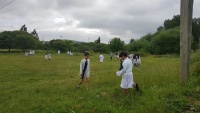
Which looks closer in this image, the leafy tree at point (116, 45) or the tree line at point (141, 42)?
the tree line at point (141, 42)

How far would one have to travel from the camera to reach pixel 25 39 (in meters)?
101

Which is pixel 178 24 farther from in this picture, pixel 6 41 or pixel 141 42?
pixel 6 41

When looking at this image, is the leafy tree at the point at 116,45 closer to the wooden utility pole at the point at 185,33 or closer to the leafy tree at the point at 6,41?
the leafy tree at the point at 6,41

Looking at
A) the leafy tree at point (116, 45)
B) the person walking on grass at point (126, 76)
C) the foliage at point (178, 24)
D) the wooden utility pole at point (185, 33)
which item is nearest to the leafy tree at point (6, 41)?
the leafy tree at point (116, 45)

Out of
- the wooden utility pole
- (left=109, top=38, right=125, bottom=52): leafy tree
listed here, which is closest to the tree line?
A: (left=109, top=38, right=125, bottom=52): leafy tree

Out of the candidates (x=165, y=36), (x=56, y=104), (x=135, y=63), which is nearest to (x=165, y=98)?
(x=56, y=104)

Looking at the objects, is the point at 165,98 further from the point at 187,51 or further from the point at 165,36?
the point at 165,36

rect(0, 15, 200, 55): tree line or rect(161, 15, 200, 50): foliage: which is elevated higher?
rect(161, 15, 200, 50): foliage

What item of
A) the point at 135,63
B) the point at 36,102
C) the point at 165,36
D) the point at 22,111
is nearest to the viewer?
the point at 22,111

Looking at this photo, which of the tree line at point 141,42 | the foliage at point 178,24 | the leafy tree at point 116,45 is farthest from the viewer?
the leafy tree at point 116,45

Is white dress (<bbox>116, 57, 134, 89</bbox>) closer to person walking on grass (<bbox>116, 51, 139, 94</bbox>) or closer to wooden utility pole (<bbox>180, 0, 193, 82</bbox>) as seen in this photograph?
person walking on grass (<bbox>116, 51, 139, 94</bbox>)

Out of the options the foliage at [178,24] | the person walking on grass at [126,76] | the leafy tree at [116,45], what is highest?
the foliage at [178,24]

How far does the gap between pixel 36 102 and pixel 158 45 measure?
260ft

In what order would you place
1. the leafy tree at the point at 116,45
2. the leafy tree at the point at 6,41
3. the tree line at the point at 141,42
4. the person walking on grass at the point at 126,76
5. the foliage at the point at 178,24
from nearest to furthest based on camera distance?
the person walking on grass at the point at 126,76 → the tree line at the point at 141,42 → the foliage at the point at 178,24 → the leafy tree at the point at 6,41 → the leafy tree at the point at 116,45
